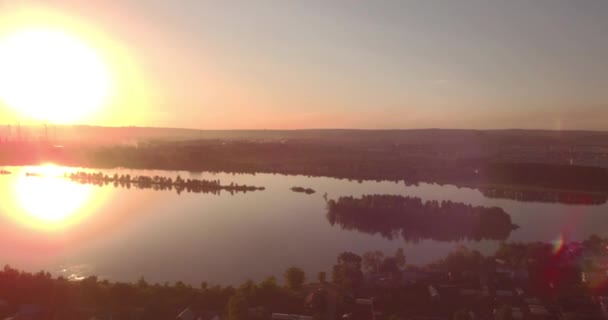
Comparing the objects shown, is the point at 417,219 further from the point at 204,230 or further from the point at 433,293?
the point at 433,293

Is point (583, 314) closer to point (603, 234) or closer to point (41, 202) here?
point (603, 234)

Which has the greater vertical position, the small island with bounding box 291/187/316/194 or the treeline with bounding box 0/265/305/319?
the small island with bounding box 291/187/316/194

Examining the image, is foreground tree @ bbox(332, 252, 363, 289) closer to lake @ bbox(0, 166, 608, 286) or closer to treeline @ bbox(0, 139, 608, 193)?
lake @ bbox(0, 166, 608, 286)

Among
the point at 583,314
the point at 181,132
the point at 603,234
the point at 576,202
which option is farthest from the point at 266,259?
the point at 181,132

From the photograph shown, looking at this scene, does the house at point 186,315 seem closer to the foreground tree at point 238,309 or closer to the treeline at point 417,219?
the foreground tree at point 238,309

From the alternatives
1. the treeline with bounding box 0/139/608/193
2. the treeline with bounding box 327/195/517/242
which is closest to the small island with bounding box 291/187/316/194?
the treeline with bounding box 327/195/517/242

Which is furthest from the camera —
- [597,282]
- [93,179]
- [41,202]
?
[93,179]
